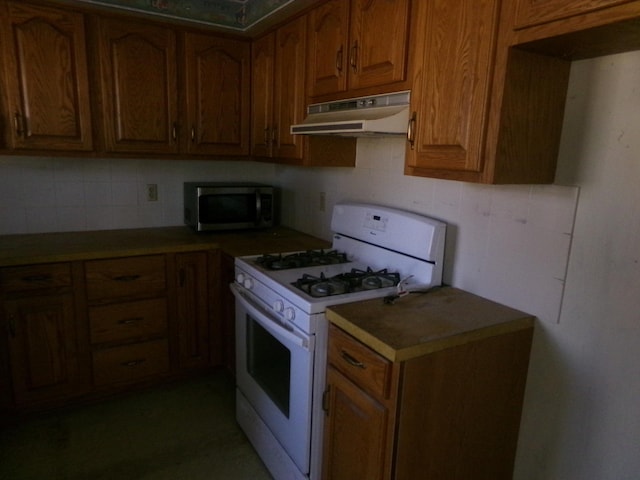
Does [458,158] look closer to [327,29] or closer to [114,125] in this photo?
[327,29]

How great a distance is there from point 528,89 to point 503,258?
587 mm

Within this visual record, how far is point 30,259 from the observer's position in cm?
204

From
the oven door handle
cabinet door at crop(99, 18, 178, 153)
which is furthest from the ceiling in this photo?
the oven door handle

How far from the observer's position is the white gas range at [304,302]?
157cm

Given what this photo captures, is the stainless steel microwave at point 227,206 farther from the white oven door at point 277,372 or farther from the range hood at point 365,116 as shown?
the range hood at point 365,116

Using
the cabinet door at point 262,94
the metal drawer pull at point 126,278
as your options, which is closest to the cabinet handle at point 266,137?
the cabinet door at point 262,94

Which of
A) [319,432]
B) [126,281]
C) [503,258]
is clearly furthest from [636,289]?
[126,281]

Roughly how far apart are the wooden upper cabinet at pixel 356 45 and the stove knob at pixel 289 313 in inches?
36.4

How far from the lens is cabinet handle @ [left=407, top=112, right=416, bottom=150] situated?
1492 millimetres

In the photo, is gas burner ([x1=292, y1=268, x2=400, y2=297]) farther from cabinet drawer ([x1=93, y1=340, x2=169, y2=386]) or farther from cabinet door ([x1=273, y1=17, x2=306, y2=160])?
cabinet drawer ([x1=93, y1=340, x2=169, y2=386])

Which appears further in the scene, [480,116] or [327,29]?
[327,29]

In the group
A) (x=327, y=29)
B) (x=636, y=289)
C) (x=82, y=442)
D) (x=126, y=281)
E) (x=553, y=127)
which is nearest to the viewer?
(x=636, y=289)

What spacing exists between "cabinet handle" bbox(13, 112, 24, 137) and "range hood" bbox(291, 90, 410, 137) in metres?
1.37

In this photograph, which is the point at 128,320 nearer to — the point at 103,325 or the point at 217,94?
the point at 103,325
